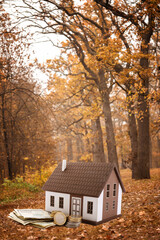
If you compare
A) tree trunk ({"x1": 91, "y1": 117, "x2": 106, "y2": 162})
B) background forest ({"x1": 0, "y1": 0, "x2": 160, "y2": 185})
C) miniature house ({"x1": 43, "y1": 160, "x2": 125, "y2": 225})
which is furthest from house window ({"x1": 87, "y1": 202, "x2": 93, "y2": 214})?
tree trunk ({"x1": 91, "y1": 117, "x2": 106, "y2": 162})

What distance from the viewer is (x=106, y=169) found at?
7902mm

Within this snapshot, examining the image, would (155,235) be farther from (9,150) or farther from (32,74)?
(32,74)

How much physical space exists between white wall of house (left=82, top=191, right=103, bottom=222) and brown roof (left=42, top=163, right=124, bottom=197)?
180mm

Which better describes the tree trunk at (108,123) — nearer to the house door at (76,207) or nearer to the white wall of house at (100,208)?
the house door at (76,207)

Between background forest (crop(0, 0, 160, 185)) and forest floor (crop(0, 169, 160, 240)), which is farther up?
background forest (crop(0, 0, 160, 185))

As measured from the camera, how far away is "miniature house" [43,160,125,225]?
7.52 m

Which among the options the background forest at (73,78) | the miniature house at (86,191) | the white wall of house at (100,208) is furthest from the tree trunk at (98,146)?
the white wall of house at (100,208)

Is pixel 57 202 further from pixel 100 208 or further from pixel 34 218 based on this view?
pixel 100 208

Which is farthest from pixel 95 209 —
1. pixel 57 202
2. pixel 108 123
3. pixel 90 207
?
pixel 108 123

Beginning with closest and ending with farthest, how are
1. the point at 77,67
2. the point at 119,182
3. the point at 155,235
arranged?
the point at 155,235, the point at 119,182, the point at 77,67

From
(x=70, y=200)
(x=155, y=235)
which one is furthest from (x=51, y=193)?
(x=155, y=235)

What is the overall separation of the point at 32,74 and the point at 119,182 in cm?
1377

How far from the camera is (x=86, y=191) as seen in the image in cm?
763

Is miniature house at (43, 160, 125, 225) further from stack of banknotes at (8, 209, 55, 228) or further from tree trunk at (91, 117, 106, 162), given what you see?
tree trunk at (91, 117, 106, 162)
